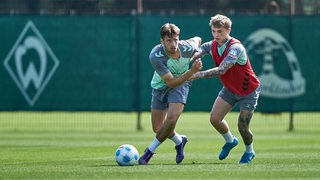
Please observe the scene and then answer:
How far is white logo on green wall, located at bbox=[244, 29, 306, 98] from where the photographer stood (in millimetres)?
27141

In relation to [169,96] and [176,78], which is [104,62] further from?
[176,78]

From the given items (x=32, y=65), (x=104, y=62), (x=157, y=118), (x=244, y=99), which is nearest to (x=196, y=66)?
(x=244, y=99)

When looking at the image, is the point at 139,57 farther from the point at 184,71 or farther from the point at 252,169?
the point at 252,169

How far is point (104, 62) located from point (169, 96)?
11093mm

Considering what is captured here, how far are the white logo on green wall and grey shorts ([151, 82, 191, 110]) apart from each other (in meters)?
10.9

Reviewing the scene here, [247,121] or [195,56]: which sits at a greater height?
[195,56]

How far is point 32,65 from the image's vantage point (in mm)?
27297

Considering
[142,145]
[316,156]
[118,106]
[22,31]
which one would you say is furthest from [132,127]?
[316,156]

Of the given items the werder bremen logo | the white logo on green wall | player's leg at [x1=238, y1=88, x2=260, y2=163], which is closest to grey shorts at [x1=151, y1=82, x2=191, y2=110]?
player's leg at [x1=238, y1=88, x2=260, y2=163]

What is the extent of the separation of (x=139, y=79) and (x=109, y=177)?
1367 centimetres

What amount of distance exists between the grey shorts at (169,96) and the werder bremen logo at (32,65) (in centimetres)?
1111

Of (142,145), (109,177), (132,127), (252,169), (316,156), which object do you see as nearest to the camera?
(109,177)

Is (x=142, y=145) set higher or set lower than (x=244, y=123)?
lower

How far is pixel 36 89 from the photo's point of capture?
89.4 ft
